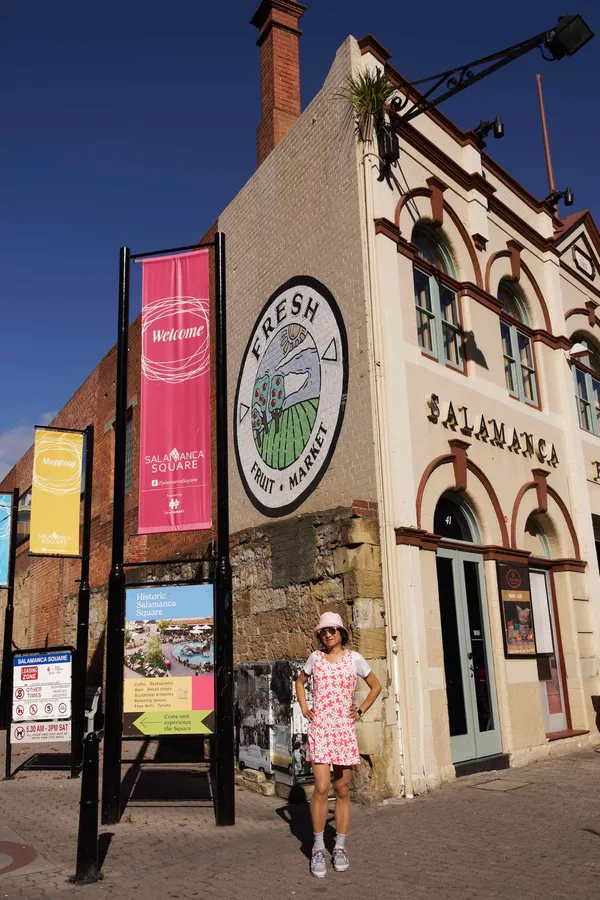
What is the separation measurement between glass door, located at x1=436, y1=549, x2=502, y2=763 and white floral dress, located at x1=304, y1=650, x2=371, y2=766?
4102 millimetres

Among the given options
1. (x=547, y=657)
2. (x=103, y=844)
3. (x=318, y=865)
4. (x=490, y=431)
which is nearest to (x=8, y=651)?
(x=103, y=844)

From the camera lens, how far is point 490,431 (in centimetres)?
1102

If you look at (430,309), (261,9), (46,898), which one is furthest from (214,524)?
(261,9)

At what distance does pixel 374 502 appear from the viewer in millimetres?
8727

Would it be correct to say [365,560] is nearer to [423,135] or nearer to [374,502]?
[374,502]

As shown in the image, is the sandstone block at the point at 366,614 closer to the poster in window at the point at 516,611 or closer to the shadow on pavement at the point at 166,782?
the shadow on pavement at the point at 166,782

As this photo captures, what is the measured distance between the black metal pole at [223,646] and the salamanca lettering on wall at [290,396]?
2.57 meters

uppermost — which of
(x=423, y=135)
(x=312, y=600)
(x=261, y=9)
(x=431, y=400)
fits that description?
(x=261, y=9)

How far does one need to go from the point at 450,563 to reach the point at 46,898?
6357 mm

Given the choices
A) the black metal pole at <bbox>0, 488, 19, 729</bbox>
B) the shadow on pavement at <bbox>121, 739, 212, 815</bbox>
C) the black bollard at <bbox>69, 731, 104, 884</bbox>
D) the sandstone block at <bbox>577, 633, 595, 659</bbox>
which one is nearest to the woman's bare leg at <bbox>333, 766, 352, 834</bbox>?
the black bollard at <bbox>69, 731, 104, 884</bbox>

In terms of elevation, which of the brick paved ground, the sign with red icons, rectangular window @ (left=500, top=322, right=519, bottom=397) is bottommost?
the brick paved ground

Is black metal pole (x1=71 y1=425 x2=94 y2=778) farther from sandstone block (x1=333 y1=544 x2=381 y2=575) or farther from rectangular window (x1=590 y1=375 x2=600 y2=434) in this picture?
rectangular window (x1=590 y1=375 x2=600 y2=434)

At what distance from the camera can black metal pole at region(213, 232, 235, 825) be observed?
21.6 ft

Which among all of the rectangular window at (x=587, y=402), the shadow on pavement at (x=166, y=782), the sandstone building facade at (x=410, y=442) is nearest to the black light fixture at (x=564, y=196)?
the sandstone building facade at (x=410, y=442)
